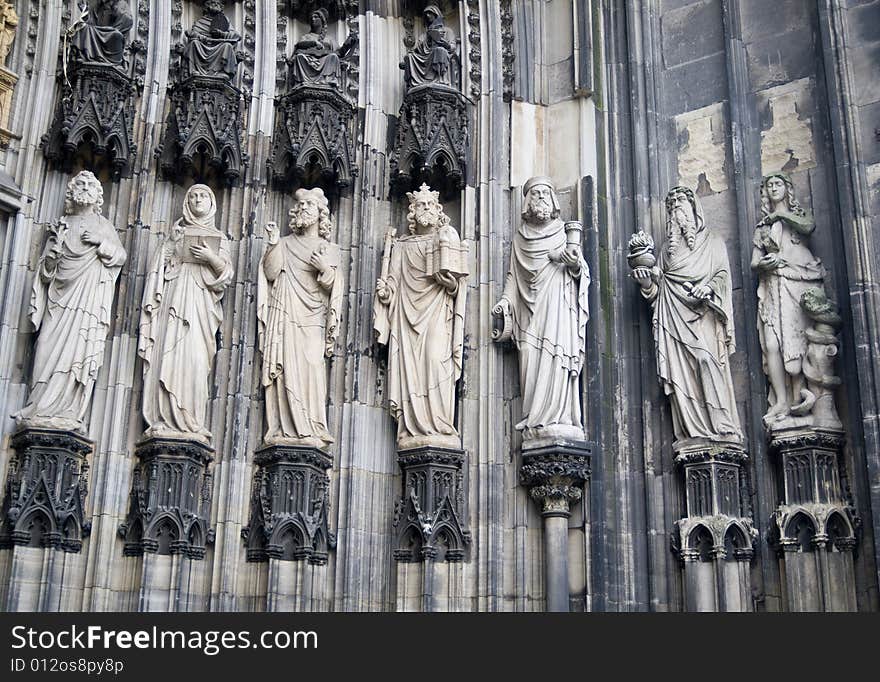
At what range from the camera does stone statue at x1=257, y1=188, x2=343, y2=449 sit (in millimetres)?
10383

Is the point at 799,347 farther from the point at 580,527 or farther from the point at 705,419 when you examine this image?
the point at 580,527

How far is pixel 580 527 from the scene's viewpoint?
1019cm

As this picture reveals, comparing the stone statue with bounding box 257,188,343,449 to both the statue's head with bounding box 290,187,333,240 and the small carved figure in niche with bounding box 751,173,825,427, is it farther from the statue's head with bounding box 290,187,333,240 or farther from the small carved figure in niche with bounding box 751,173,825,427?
the small carved figure in niche with bounding box 751,173,825,427

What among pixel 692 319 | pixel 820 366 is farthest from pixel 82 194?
pixel 820 366

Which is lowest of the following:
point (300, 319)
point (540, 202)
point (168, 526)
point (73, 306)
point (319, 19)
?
point (168, 526)

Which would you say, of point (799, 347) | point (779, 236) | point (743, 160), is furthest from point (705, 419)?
point (743, 160)

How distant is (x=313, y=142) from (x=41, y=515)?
12.8 ft

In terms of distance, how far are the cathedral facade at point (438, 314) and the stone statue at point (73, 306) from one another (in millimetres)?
26

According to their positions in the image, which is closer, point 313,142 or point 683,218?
point 683,218

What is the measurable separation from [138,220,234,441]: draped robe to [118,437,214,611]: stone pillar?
0.19 metres

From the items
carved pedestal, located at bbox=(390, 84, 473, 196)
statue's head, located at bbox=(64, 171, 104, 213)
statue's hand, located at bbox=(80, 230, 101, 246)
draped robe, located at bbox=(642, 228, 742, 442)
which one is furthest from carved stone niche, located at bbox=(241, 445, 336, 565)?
draped robe, located at bbox=(642, 228, 742, 442)

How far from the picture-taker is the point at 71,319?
9930 mm

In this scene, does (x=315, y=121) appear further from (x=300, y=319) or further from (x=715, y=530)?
(x=715, y=530)

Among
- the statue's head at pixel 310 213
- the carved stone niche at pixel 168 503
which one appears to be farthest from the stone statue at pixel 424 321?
the carved stone niche at pixel 168 503
